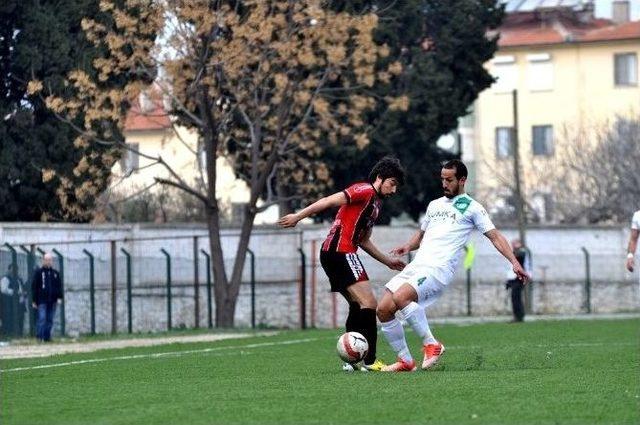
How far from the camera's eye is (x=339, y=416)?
429 inches

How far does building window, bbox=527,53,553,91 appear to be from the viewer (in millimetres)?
84125

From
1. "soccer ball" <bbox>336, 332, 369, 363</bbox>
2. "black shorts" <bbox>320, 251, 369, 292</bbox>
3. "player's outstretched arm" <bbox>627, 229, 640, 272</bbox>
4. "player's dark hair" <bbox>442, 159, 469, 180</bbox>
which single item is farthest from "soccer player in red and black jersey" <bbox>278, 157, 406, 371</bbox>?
"player's outstretched arm" <bbox>627, 229, 640, 272</bbox>

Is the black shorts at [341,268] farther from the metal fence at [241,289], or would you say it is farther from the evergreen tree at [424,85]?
the evergreen tree at [424,85]

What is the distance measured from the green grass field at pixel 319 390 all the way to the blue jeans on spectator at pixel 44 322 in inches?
380

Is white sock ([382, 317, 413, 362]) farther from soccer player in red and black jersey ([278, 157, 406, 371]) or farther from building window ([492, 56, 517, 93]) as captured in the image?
building window ([492, 56, 517, 93])

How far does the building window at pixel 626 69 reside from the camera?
8244 centimetres

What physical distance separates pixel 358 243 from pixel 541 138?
69227 mm

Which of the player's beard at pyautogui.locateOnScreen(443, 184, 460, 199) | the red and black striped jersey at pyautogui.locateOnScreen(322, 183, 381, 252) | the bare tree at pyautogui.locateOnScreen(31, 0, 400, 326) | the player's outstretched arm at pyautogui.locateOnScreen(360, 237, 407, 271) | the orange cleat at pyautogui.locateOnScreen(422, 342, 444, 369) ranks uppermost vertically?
Result: the bare tree at pyautogui.locateOnScreen(31, 0, 400, 326)

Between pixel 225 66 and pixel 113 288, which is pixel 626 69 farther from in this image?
pixel 113 288

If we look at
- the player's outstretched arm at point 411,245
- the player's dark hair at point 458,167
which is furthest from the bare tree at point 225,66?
the player's dark hair at point 458,167

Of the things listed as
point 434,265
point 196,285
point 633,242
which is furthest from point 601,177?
point 434,265

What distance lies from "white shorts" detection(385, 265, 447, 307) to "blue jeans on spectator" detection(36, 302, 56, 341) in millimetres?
16739

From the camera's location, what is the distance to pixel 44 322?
31.7 metres

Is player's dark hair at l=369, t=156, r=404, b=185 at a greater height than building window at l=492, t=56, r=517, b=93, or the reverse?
building window at l=492, t=56, r=517, b=93
